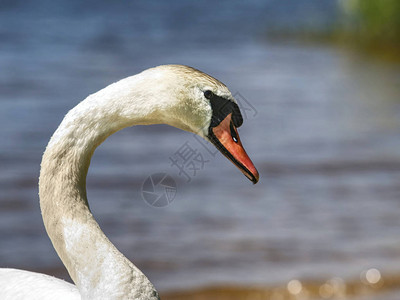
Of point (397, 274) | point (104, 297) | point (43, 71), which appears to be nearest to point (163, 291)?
point (397, 274)

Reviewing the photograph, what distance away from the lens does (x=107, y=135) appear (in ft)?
7.64

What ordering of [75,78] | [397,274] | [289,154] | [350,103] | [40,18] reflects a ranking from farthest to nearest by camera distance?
1. [40,18]
2. [75,78]
3. [350,103]
4. [289,154]
5. [397,274]

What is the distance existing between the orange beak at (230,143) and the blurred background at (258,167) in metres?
3.18

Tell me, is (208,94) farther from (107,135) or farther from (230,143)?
(107,135)

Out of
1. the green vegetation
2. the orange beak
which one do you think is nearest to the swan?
the orange beak

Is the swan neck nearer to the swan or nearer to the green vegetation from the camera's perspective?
the swan

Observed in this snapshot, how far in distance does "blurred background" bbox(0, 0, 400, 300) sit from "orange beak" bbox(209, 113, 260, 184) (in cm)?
318

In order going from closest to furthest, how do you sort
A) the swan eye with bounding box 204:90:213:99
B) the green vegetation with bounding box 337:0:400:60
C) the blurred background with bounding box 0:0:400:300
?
the swan eye with bounding box 204:90:213:99
the blurred background with bounding box 0:0:400:300
the green vegetation with bounding box 337:0:400:60

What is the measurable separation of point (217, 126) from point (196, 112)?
0.08 meters

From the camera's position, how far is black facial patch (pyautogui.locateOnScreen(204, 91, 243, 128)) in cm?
226

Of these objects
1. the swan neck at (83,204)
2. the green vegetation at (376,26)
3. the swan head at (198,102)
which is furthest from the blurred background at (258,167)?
the swan head at (198,102)

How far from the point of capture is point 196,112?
227 cm

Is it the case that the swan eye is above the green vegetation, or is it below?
below

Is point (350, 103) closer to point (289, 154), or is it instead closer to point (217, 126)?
point (289, 154)
